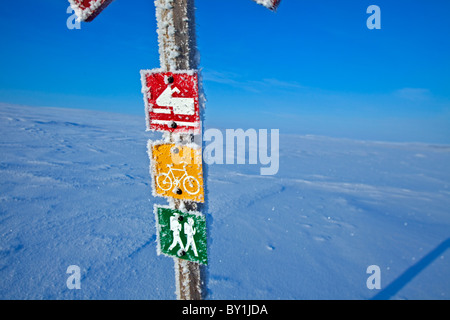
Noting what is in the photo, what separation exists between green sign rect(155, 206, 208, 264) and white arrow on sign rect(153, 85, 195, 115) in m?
0.61

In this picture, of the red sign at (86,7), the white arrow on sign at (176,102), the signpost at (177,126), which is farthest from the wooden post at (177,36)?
the red sign at (86,7)

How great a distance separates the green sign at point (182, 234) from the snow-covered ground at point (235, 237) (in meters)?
0.16

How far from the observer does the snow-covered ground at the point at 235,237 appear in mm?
2623

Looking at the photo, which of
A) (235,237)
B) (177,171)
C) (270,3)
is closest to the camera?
(270,3)

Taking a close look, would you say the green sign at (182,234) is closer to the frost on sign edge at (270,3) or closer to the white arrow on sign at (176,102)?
the white arrow on sign at (176,102)

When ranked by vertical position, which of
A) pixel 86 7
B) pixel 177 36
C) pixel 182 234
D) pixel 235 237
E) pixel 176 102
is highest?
pixel 86 7

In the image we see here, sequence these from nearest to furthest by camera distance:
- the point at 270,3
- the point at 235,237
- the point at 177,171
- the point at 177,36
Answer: the point at 270,3 < the point at 177,36 < the point at 177,171 < the point at 235,237

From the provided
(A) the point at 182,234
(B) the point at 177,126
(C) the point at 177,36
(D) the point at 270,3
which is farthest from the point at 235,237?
(D) the point at 270,3

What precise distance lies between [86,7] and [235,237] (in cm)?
339

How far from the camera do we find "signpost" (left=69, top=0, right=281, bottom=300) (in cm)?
115

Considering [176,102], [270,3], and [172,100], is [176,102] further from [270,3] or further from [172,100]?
[270,3]

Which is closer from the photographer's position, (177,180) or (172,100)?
(172,100)

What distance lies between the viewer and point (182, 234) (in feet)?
4.49
